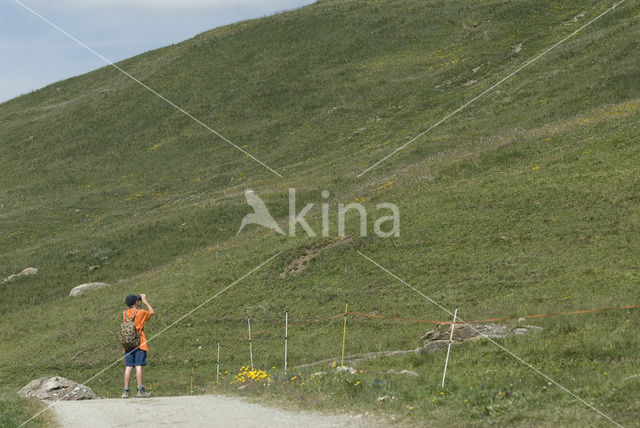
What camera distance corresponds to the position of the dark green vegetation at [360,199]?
18.3m

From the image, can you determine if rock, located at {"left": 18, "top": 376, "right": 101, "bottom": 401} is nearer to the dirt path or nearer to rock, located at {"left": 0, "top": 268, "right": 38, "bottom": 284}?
the dirt path

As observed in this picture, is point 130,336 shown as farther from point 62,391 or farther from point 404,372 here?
point 404,372

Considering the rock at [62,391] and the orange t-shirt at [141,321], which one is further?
the rock at [62,391]

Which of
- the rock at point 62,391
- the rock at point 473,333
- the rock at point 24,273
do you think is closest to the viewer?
the rock at point 473,333

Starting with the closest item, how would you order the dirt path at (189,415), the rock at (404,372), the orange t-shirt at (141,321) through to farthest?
the dirt path at (189,415)
the rock at (404,372)
the orange t-shirt at (141,321)

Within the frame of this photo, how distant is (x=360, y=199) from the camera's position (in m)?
48.0

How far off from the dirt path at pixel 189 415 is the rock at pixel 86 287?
3310cm

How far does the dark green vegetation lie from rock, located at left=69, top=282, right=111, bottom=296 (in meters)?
1.00

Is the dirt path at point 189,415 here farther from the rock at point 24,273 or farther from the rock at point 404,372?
the rock at point 24,273

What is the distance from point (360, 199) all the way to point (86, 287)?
62.1 ft

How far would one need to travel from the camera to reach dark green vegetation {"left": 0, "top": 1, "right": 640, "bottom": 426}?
1827 cm

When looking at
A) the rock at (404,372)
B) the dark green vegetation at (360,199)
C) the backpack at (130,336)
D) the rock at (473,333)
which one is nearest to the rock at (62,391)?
the dark green vegetation at (360,199)

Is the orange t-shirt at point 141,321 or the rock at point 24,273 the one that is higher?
the orange t-shirt at point 141,321

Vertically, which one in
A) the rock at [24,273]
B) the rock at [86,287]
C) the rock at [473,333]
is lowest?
the rock at [86,287]
